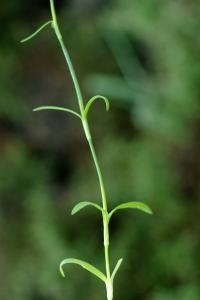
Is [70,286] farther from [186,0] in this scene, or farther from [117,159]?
[186,0]

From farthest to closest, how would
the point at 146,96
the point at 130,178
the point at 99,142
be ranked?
1. the point at 99,142
2. the point at 130,178
3. the point at 146,96

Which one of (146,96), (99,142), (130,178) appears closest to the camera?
(146,96)

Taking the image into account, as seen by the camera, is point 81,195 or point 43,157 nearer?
point 81,195

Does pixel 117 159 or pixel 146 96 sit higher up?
pixel 146 96

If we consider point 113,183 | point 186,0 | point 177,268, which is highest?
point 186,0

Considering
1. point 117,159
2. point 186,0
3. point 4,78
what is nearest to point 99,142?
point 117,159

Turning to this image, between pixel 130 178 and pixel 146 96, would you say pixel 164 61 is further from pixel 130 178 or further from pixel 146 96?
pixel 130 178
